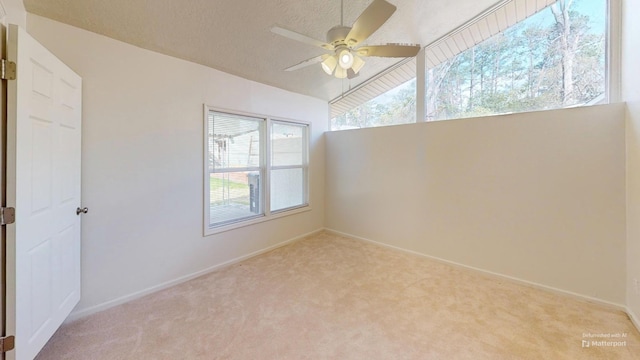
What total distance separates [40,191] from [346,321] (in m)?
2.34

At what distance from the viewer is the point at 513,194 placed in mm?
2754

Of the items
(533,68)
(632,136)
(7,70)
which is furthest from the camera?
(533,68)

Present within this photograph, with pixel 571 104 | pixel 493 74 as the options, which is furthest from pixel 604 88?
pixel 493 74

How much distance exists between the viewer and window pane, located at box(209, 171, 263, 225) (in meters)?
3.16

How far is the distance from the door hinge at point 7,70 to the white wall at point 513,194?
3600 millimetres

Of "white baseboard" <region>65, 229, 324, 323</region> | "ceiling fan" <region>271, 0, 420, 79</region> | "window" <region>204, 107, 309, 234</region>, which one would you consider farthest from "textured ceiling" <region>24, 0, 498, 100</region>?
"white baseboard" <region>65, 229, 324, 323</region>

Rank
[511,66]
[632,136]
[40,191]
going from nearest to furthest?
[40,191] < [632,136] < [511,66]

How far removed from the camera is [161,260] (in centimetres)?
261

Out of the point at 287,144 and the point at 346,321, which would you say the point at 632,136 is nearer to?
the point at 346,321

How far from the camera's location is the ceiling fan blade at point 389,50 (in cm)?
195

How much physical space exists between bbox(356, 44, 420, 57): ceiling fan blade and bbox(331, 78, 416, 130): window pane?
1.74 metres

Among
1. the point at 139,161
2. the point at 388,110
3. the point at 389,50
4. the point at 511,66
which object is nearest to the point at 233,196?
the point at 139,161

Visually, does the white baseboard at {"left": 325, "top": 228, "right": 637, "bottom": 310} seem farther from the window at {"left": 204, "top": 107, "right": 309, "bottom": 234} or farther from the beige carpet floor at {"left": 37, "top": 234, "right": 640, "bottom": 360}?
the window at {"left": 204, "top": 107, "right": 309, "bottom": 234}

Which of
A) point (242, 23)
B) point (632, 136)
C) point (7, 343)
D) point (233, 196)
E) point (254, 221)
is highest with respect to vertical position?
point (242, 23)
